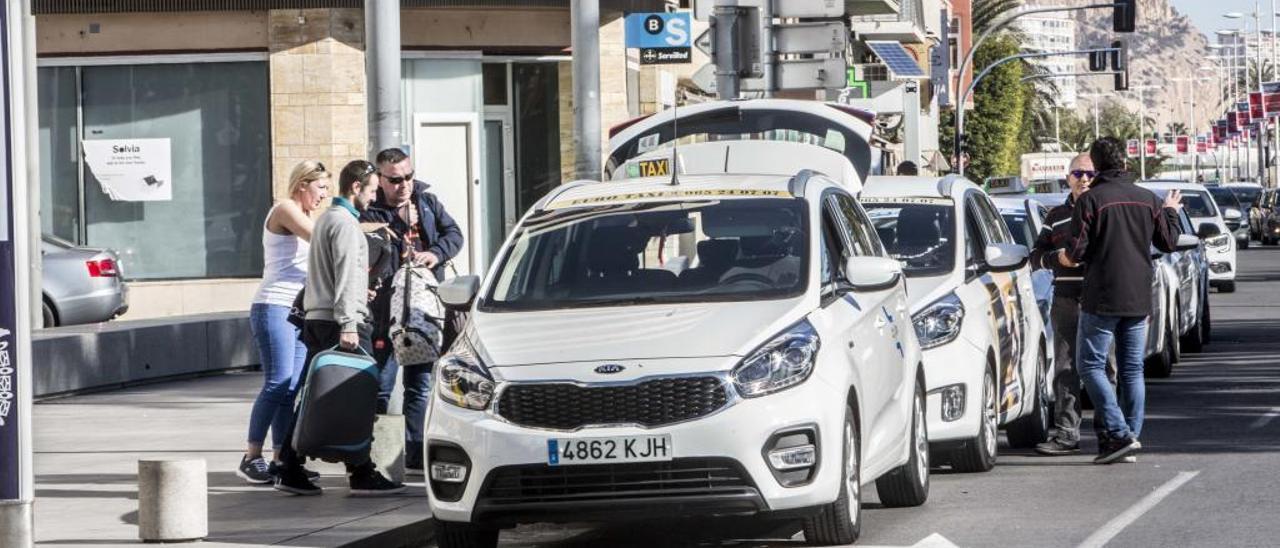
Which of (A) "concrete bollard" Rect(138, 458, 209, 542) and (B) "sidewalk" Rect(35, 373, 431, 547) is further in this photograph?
(B) "sidewalk" Rect(35, 373, 431, 547)

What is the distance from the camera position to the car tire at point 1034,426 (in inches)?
561

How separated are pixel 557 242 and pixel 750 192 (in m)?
0.93

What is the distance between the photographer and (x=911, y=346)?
11070 millimetres

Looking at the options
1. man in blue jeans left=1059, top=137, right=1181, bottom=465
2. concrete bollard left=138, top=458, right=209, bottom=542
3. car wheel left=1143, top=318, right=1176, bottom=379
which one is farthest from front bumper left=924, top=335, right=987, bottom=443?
car wheel left=1143, top=318, right=1176, bottom=379

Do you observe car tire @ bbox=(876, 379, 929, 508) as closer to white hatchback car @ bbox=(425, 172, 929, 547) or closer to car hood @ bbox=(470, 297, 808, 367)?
white hatchback car @ bbox=(425, 172, 929, 547)

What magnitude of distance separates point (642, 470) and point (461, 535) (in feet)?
3.01

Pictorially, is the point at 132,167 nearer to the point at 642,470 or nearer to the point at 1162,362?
the point at 1162,362

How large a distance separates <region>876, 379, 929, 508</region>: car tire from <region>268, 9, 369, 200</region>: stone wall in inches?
689

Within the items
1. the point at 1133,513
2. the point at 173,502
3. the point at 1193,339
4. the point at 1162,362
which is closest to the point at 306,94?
Result: the point at 1193,339

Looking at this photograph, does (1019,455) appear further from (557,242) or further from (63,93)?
(63,93)

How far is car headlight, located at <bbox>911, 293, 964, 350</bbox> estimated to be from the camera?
1227 centimetres

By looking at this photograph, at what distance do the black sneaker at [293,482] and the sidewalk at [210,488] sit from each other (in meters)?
0.05

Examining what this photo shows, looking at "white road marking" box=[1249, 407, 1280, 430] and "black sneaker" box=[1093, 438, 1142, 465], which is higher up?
"black sneaker" box=[1093, 438, 1142, 465]

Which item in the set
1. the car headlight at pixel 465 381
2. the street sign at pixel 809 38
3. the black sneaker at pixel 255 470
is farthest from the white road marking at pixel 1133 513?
the street sign at pixel 809 38
